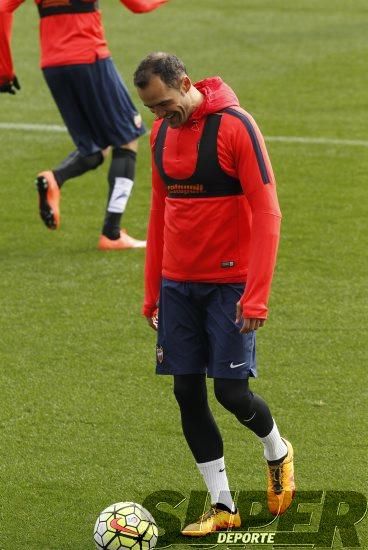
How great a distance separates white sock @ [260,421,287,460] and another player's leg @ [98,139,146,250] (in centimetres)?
460

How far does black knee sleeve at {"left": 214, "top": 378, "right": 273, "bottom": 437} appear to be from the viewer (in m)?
6.10

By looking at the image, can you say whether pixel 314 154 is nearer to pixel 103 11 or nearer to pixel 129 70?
pixel 129 70

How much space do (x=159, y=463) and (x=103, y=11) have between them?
14.9 meters

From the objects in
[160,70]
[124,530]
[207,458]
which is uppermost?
[160,70]

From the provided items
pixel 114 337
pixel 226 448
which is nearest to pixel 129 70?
pixel 114 337

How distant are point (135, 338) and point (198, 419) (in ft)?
8.74

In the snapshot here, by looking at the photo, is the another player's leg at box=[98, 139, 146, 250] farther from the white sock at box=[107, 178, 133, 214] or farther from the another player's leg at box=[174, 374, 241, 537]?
the another player's leg at box=[174, 374, 241, 537]

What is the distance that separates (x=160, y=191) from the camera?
20.6 feet

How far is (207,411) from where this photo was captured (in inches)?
247

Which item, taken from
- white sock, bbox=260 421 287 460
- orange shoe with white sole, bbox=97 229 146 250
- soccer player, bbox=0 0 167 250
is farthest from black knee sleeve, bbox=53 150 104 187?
white sock, bbox=260 421 287 460

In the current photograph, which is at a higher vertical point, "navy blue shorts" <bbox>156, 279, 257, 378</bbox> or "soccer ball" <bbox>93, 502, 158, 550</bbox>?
"navy blue shorts" <bbox>156, 279, 257, 378</bbox>

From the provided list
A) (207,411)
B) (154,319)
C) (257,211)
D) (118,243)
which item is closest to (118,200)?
(118,243)

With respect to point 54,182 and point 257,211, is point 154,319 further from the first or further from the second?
point 54,182

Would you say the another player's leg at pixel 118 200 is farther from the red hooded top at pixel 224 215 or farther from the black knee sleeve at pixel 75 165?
the red hooded top at pixel 224 215
